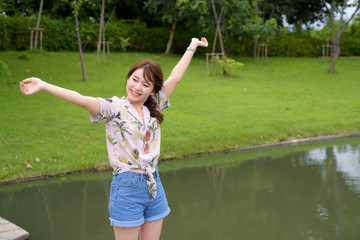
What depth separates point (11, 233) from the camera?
417 cm

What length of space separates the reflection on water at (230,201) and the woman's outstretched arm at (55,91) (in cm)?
233

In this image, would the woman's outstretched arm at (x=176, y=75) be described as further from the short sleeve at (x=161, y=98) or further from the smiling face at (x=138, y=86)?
the smiling face at (x=138, y=86)

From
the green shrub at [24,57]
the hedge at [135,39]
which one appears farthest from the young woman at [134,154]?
the hedge at [135,39]

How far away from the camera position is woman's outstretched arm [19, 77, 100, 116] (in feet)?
7.29

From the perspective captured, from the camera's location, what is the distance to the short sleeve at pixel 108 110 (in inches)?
95.4

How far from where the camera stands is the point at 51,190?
601cm

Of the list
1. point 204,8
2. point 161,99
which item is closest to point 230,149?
point 161,99

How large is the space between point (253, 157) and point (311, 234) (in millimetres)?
3418

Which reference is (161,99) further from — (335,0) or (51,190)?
(335,0)

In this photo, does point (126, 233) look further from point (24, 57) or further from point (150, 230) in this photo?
point (24, 57)

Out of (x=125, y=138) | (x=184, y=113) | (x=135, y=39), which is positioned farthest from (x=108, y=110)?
(x=135, y=39)

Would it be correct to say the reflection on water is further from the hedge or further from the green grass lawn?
the hedge

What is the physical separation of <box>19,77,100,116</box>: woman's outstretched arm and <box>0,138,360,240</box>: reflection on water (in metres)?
2.33

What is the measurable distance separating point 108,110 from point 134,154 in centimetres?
28
